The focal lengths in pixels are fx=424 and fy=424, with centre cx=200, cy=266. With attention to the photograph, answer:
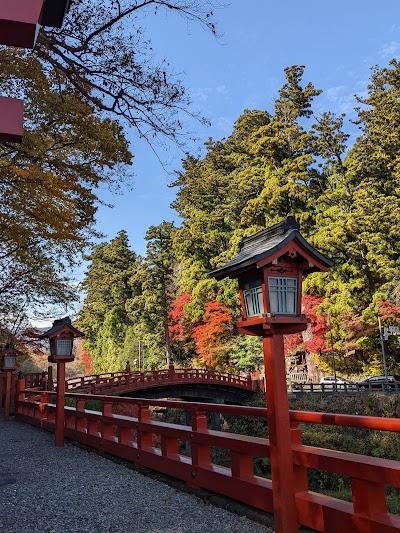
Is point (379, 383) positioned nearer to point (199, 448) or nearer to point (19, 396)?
point (19, 396)

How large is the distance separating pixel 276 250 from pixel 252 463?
2181mm

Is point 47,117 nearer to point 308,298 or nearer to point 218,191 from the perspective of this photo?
point 308,298

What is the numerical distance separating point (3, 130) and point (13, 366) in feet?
51.6

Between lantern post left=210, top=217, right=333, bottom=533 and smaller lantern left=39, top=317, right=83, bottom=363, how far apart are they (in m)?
5.72

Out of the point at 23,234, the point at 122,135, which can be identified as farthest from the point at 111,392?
the point at 122,135

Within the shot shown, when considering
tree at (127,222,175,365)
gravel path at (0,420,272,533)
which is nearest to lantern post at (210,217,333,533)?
gravel path at (0,420,272,533)

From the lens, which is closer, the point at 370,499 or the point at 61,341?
the point at 370,499

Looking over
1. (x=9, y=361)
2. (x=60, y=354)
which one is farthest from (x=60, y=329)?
(x=9, y=361)

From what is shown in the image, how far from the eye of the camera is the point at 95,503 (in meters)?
4.64

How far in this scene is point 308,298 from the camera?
27000 millimetres

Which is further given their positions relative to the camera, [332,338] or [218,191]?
[218,191]

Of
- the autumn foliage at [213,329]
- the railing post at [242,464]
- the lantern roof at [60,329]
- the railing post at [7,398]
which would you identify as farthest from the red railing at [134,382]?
the railing post at [242,464]

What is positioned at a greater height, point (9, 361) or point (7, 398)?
point (9, 361)

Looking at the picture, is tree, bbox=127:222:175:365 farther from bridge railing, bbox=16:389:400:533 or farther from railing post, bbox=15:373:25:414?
bridge railing, bbox=16:389:400:533
